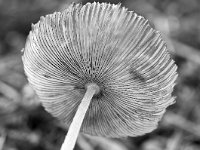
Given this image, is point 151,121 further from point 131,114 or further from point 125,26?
point 125,26

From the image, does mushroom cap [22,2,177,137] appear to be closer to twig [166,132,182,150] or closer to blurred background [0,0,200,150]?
blurred background [0,0,200,150]

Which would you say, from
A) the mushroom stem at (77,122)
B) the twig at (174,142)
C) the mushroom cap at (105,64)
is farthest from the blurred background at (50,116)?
the mushroom stem at (77,122)

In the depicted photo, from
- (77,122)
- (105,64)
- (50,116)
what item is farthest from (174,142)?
(105,64)

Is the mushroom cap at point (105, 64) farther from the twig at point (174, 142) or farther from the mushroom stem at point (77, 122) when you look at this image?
the twig at point (174, 142)

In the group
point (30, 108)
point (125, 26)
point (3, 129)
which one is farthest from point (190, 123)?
point (125, 26)

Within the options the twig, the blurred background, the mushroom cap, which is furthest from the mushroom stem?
the twig

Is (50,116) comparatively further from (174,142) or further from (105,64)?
(105,64)
